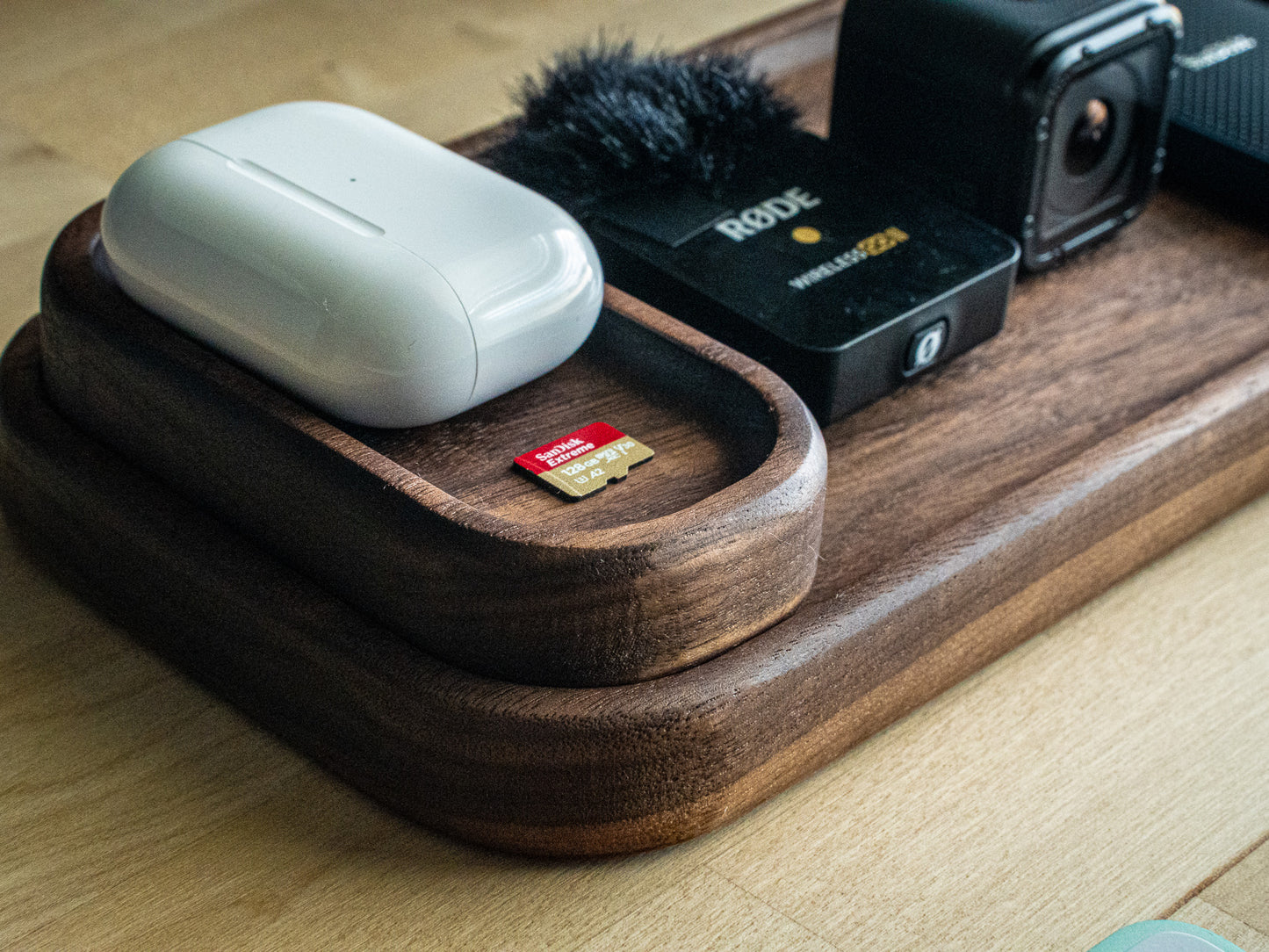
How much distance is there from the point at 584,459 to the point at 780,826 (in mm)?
135

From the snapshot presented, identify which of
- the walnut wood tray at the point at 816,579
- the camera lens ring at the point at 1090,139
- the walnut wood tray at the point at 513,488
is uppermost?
the camera lens ring at the point at 1090,139

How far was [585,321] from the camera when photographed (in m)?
0.52

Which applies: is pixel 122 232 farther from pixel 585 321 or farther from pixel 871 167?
pixel 871 167

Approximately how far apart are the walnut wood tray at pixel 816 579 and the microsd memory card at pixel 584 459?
0.07 m

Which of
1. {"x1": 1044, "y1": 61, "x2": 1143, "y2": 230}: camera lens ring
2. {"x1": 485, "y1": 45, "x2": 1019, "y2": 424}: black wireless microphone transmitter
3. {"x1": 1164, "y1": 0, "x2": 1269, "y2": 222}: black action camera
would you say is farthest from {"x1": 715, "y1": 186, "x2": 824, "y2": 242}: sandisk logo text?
{"x1": 1164, "y1": 0, "x2": 1269, "y2": 222}: black action camera

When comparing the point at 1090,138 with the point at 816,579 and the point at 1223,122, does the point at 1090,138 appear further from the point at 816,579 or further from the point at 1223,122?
the point at 816,579

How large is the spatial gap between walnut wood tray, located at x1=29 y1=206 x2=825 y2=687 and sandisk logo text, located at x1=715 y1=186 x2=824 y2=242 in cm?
9

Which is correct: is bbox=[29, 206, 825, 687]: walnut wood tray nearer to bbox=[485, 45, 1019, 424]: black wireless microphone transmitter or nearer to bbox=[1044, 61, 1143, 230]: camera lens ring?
bbox=[485, 45, 1019, 424]: black wireless microphone transmitter

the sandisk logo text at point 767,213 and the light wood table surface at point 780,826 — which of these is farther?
the sandisk logo text at point 767,213

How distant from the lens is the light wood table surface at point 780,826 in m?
0.45

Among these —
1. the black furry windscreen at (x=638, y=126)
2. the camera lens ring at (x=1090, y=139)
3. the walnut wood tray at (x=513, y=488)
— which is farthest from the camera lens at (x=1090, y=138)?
the walnut wood tray at (x=513, y=488)

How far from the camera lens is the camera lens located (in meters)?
0.68

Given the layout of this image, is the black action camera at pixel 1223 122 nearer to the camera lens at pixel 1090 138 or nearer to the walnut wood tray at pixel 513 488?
the camera lens at pixel 1090 138

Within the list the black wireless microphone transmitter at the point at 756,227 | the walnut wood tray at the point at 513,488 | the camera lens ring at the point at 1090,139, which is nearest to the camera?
the walnut wood tray at the point at 513,488
